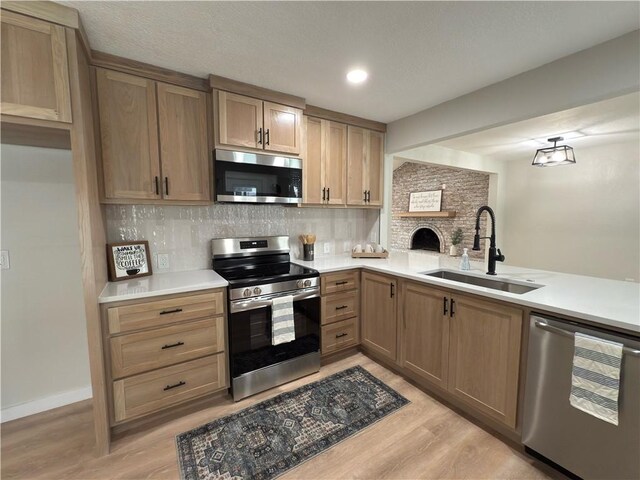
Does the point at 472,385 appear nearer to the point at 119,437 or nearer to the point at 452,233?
the point at 119,437

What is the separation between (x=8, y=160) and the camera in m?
1.77

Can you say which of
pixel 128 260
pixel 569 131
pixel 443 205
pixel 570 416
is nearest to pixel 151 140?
pixel 128 260

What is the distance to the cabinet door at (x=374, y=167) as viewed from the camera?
311 centimetres

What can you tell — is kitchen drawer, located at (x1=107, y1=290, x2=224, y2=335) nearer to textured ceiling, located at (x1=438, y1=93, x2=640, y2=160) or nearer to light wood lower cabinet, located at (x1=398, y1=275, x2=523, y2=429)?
light wood lower cabinet, located at (x1=398, y1=275, x2=523, y2=429)

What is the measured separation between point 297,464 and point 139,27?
259cm

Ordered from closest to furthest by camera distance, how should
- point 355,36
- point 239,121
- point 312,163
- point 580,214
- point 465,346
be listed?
1. point 355,36
2. point 465,346
3. point 239,121
4. point 312,163
5. point 580,214

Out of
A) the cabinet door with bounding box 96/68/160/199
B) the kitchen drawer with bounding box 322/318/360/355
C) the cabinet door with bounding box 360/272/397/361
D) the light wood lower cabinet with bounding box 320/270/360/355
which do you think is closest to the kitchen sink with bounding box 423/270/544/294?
the cabinet door with bounding box 360/272/397/361

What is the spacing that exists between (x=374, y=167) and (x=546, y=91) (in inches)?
62.9

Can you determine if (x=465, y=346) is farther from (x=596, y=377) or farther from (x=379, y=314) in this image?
(x=379, y=314)

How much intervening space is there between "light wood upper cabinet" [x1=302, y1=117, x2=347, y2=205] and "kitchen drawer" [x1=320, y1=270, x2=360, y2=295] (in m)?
0.76

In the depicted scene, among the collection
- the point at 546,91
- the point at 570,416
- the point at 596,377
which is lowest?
the point at 570,416

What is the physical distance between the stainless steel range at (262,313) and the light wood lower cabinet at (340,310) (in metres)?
0.11

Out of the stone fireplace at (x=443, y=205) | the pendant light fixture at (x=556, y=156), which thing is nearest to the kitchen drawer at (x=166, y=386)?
the stone fireplace at (x=443, y=205)

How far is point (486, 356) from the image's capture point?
5.72ft
